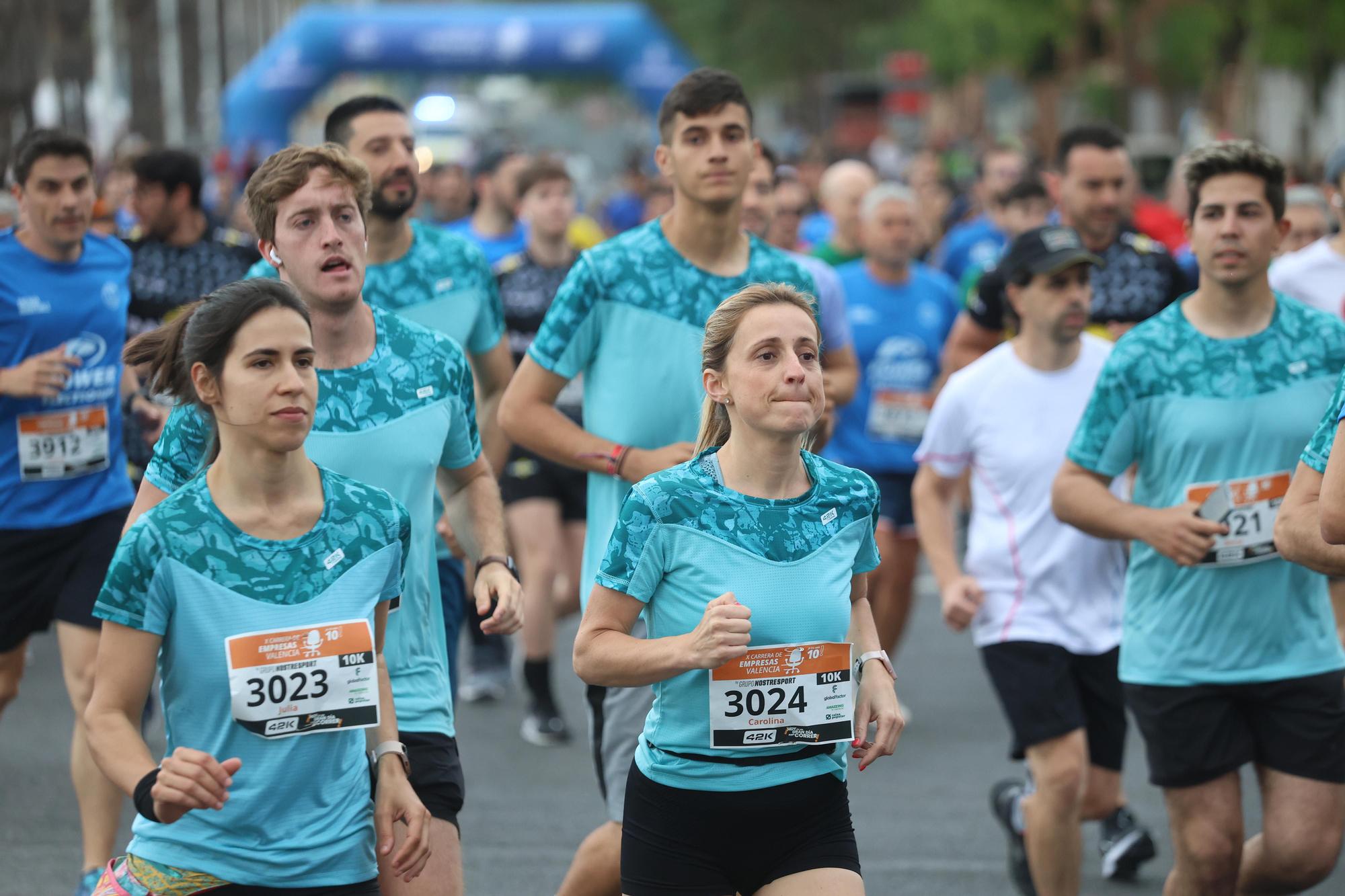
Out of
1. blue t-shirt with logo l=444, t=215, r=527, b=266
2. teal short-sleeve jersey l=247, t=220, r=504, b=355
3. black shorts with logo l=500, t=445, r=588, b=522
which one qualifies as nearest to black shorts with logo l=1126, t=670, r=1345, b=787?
teal short-sleeve jersey l=247, t=220, r=504, b=355

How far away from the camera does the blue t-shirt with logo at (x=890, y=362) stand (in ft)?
30.2

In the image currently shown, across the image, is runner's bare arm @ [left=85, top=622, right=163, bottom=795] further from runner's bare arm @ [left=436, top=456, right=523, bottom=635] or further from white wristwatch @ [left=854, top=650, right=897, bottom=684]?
white wristwatch @ [left=854, top=650, right=897, bottom=684]

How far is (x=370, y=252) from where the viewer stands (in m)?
5.81

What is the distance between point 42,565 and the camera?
6.41 metres

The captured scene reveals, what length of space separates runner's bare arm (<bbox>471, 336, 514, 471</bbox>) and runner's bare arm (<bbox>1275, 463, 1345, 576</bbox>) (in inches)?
97.3

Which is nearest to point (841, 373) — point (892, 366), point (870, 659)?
point (870, 659)

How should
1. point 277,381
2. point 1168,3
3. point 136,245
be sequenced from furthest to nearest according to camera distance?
1. point 1168,3
2. point 136,245
3. point 277,381

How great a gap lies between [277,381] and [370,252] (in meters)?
2.20

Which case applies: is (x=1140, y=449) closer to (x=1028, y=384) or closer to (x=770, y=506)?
(x=1028, y=384)

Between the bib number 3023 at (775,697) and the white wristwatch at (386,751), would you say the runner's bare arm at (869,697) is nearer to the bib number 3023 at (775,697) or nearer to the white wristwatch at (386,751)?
the bib number 3023 at (775,697)

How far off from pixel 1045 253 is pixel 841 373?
2.35 feet

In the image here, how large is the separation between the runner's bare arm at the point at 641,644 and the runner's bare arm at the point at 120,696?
837 mm

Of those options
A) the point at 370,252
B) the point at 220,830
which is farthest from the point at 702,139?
the point at 220,830

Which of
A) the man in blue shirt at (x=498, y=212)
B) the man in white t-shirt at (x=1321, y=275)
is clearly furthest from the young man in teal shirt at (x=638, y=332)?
the man in blue shirt at (x=498, y=212)
